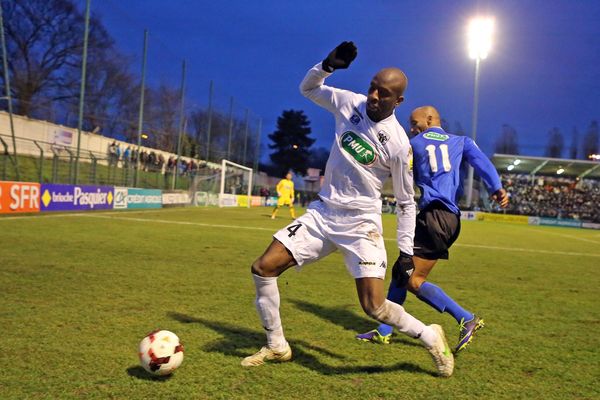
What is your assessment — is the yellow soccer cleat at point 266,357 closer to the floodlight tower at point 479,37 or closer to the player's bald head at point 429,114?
the player's bald head at point 429,114

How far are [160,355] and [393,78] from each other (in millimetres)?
2406

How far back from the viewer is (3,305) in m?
5.00

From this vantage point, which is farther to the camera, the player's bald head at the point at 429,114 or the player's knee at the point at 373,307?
the player's bald head at the point at 429,114

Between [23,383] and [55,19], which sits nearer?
[23,383]

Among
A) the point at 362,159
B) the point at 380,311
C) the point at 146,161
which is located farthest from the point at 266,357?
the point at 146,161

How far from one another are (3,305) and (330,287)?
4.00 metres

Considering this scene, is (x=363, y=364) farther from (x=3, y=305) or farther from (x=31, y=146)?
(x=31, y=146)

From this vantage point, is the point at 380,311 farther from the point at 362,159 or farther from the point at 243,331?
the point at 243,331

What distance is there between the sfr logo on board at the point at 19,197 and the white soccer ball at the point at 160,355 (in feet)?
46.4

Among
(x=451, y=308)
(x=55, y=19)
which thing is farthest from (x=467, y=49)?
(x=451, y=308)

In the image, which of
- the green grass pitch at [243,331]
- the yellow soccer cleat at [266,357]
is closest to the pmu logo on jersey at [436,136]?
the green grass pitch at [243,331]

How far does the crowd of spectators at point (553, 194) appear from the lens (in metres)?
48.6

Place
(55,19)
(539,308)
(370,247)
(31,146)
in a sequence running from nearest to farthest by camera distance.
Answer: (370,247), (539,308), (31,146), (55,19)

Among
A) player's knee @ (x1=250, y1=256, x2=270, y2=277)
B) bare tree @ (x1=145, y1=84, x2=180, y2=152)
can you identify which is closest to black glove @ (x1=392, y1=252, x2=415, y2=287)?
player's knee @ (x1=250, y1=256, x2=270, y2=277)
